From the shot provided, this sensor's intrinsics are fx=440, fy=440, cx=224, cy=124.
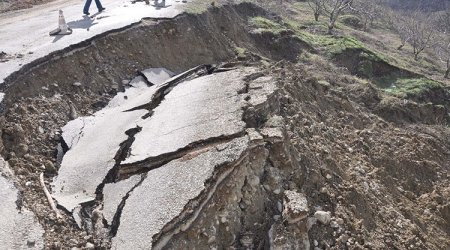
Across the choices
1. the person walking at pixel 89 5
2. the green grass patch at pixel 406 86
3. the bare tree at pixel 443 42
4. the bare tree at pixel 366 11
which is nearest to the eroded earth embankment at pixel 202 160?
the person walking at pixel 89 5

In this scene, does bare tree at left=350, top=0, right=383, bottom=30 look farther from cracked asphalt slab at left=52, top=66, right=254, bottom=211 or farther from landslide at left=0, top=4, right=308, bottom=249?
cracked asphalt slab at left=52, top=66, right=254, bottom=211

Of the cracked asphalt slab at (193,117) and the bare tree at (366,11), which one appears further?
the bare tree at (366,11)

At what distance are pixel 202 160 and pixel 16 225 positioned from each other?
1.91m

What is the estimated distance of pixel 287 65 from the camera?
8.93 meters

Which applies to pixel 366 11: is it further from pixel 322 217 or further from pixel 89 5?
pixel 322 217

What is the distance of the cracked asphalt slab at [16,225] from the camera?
13.1 ft

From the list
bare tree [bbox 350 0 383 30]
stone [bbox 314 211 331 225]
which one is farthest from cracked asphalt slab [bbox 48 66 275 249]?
bare tree [bbox 350 0 383 30]

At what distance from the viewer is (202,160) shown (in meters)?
4.72

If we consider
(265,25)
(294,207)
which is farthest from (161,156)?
(265,25)

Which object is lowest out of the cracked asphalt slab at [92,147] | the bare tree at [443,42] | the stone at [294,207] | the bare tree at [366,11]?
the bare tree at [443,42]

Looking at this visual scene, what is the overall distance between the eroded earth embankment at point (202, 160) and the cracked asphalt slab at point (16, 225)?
0.02m

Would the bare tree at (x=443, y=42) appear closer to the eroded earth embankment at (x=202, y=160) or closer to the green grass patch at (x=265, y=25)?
the green grass patch at (x=265, y=25)

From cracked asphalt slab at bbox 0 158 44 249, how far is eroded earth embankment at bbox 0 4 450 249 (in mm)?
18

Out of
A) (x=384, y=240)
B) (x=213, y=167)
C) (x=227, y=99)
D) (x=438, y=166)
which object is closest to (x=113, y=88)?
(x=227, y=99)
